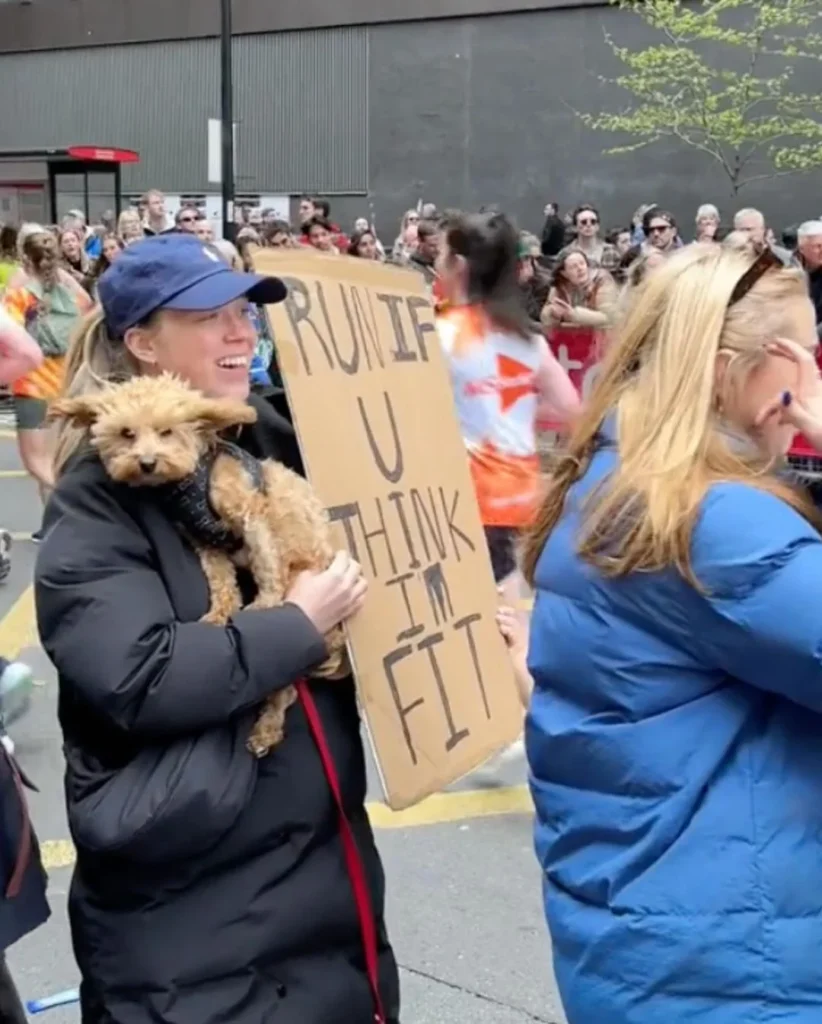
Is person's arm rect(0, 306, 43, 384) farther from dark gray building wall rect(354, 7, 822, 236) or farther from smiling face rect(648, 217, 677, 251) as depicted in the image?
dark gray building wall rect(354, 7, 822, 236)

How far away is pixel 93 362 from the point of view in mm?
2223

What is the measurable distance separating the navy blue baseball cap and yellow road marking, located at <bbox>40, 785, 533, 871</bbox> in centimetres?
271

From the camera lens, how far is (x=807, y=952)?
66.6 inches

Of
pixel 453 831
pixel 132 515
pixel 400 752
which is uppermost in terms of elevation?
pixel 132 515

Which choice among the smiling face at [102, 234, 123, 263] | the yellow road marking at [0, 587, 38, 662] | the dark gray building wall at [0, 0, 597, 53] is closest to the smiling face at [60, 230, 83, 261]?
the smiling face at [102, 234, 123, 263]

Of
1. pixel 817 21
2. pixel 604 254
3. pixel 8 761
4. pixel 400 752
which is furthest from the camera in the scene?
pixel 817 21

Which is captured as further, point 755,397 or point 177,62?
point 177,62

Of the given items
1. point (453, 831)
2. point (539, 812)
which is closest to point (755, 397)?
point (539, 812)

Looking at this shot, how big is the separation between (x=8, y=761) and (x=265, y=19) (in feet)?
101

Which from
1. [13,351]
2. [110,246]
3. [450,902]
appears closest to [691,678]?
[13,351]

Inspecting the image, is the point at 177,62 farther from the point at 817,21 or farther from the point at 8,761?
the point at 8,761

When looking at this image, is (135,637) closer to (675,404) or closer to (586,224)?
(675,404)

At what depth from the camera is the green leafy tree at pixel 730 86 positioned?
2414 centimetres

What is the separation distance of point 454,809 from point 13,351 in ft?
7.93
